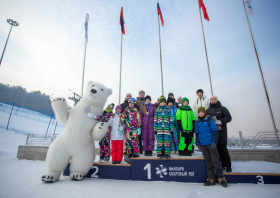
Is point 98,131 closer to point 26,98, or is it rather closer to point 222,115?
point 222,115

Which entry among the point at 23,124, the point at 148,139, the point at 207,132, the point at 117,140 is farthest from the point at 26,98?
the point at 207,132

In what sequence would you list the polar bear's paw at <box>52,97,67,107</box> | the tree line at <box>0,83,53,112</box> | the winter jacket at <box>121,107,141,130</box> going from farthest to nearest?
the tree line at <box>0,83,53,112</box>
the winter jacket at <box>121,107,141,130</box>
the polar bear's paw at <box>52,97,67,107</box>

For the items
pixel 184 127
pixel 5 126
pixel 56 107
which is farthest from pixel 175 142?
pixel 5 126

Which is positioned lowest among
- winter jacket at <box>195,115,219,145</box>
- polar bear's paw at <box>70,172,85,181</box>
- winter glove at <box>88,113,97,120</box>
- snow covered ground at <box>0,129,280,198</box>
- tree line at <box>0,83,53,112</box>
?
snow covered ground at <box>0,129,280,198</box>

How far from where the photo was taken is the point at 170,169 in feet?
9.21

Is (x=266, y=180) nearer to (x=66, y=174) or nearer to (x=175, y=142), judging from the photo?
(x=175, y=142)

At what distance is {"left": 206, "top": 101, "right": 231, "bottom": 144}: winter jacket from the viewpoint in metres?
3.16

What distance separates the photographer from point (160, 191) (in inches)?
89.5

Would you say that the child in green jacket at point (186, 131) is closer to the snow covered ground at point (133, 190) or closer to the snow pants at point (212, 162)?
the snow pants at point (212, 162)

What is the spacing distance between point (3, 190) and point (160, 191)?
2.60 meters

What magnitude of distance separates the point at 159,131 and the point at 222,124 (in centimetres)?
159

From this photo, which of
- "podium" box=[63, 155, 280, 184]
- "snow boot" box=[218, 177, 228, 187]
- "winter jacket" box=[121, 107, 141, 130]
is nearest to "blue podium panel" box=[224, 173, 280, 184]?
"podium" box=[63, 155, 280, 184]

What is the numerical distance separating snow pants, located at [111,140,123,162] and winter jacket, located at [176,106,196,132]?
174cm

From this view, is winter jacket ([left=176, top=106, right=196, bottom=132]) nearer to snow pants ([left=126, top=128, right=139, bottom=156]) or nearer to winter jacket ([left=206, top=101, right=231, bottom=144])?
winter jacket ([left=206, top=101, right=231, bottom=144])
